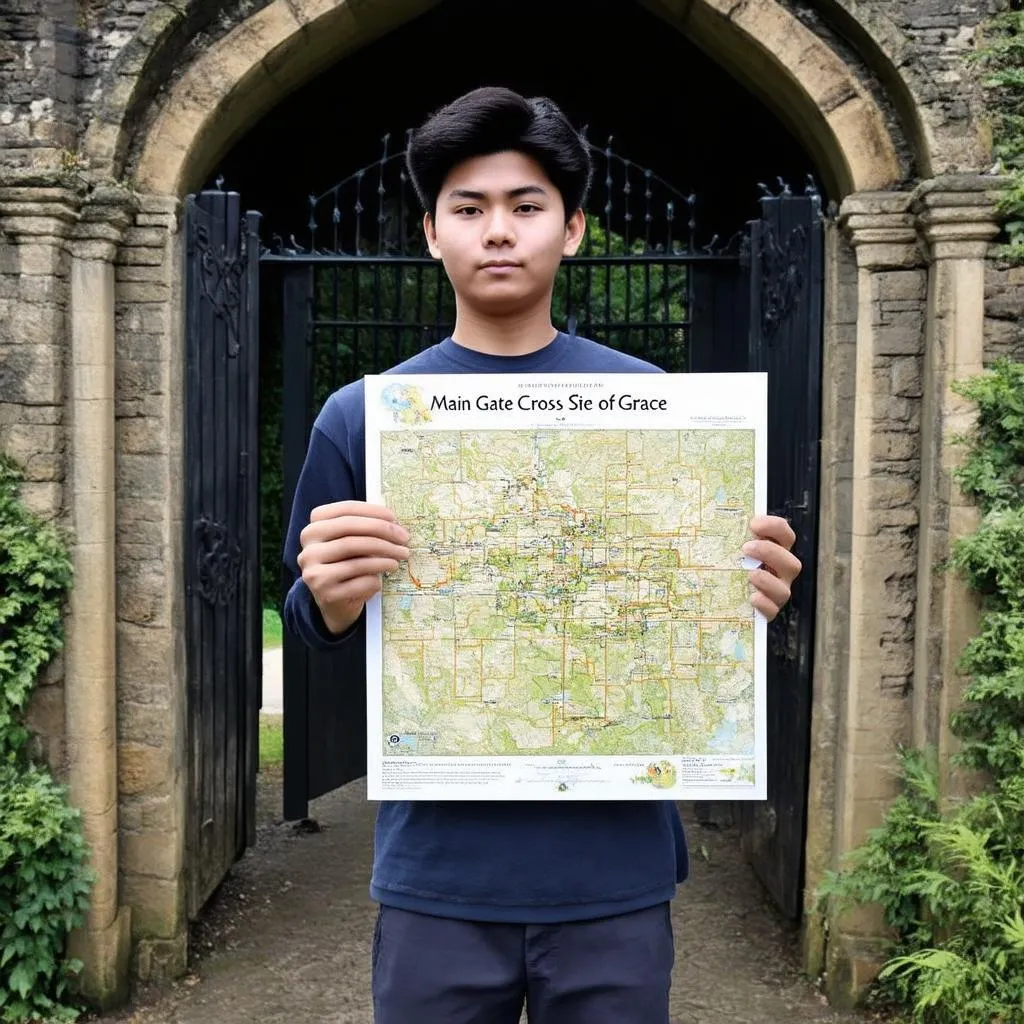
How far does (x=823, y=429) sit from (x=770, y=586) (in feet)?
8.30

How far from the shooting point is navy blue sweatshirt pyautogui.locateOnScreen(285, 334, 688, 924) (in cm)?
155

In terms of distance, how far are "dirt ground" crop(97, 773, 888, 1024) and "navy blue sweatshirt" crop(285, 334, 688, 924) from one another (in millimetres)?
2574

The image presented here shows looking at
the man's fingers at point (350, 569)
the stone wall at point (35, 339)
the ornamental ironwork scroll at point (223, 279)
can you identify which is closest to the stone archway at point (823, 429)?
the stone wall at point (35, 339)

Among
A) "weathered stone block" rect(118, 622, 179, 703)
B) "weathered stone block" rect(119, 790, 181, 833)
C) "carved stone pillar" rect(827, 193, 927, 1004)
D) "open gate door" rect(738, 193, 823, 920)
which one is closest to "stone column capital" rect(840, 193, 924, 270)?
"carved stone pillar" rect(827, 193, 927, 1004)

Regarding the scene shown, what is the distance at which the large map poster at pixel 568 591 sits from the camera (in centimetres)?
157

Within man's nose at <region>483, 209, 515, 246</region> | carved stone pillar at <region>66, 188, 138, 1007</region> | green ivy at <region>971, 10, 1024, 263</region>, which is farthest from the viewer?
carved stone pillar at <region>66, 188, 138, 1007</region>

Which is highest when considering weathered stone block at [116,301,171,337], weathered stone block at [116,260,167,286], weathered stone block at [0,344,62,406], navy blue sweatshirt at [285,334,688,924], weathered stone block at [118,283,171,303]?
weathered stone block at [116,260,167,286]

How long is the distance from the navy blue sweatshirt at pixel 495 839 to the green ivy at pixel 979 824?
6.15 ft

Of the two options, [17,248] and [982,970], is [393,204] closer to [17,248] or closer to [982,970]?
[17,248]

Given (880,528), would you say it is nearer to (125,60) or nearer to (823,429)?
(823,429)

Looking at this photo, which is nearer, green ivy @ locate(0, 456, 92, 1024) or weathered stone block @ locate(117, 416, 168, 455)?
green ivy @ locate(0, 456, 92, 1024)

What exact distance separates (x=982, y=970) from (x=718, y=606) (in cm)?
214

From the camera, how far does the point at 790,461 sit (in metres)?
4.27

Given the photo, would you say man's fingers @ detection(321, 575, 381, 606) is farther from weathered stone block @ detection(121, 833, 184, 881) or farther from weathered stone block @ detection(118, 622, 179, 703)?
weathered stone block @ detection(121, 833, 184, 881)
